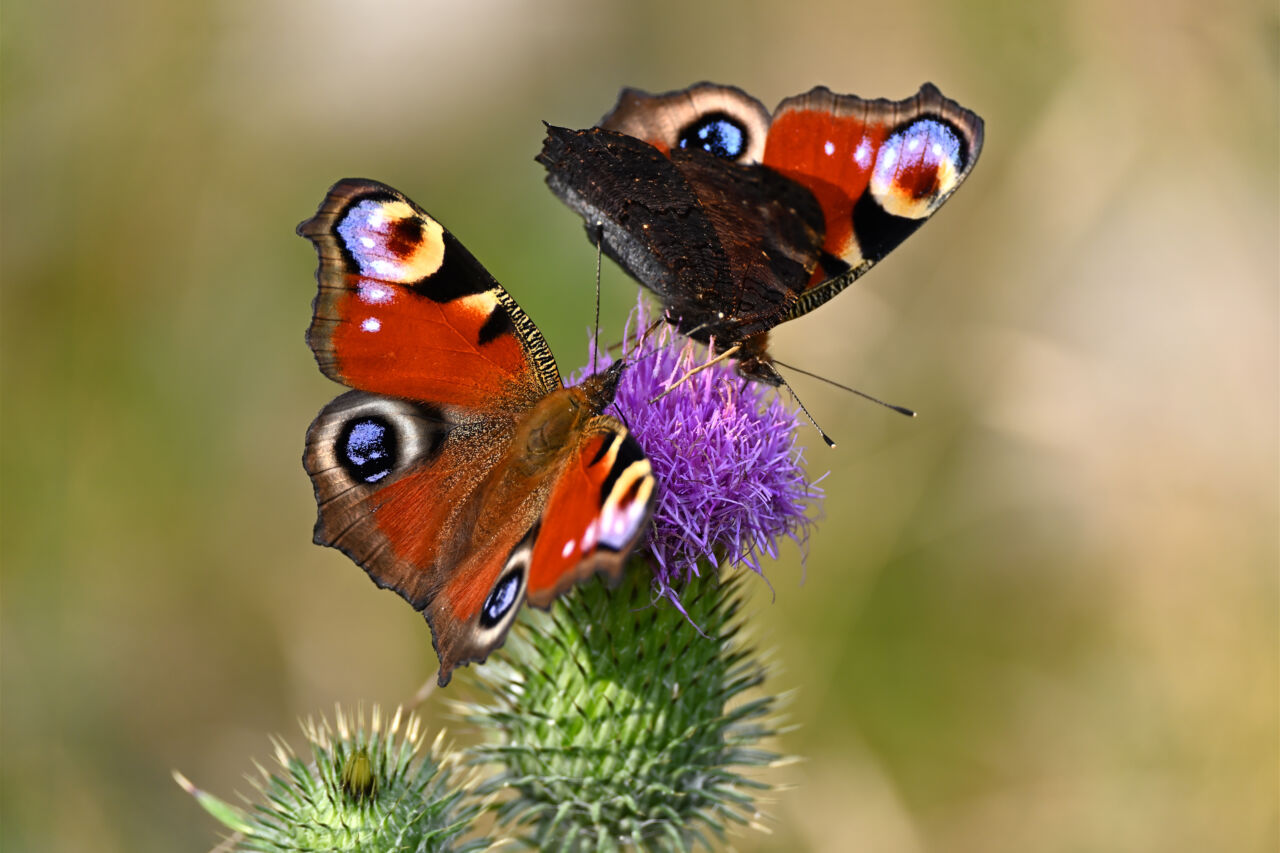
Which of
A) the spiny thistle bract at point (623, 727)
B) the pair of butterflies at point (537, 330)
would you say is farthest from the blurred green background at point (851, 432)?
the pair of butterflies at point (537, 330)

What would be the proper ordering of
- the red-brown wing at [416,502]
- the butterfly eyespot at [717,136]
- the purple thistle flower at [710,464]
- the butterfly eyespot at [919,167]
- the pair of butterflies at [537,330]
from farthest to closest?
1. the butterfly eyespot at [717,136]
2. the butterfly eyespot at [919,167]
3. the purple thistle flower at [710,464]
4. the red-brown wing at [416,502]
5. the pair of butterflies at [537,330]

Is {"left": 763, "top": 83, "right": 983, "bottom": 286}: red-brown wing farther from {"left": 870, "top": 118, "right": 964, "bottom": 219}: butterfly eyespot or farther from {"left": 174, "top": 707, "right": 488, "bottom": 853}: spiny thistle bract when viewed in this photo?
{"left": 174, "top": 707, "right": 488, "bottom": 853}: spiny thistle bract

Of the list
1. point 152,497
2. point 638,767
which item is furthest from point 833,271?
point 152,497

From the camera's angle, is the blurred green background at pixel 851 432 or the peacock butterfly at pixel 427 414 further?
the blurred green background at pixel 851 432

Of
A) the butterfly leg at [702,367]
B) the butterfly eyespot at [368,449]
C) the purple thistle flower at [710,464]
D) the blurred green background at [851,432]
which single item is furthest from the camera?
the blurred green background at [851,432]

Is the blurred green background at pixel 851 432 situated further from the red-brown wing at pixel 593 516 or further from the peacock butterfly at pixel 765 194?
the red-brown wing at pixel 593 516

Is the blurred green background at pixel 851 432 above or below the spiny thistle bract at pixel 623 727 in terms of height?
above

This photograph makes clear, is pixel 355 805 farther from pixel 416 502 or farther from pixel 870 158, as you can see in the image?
pixel 870 158
